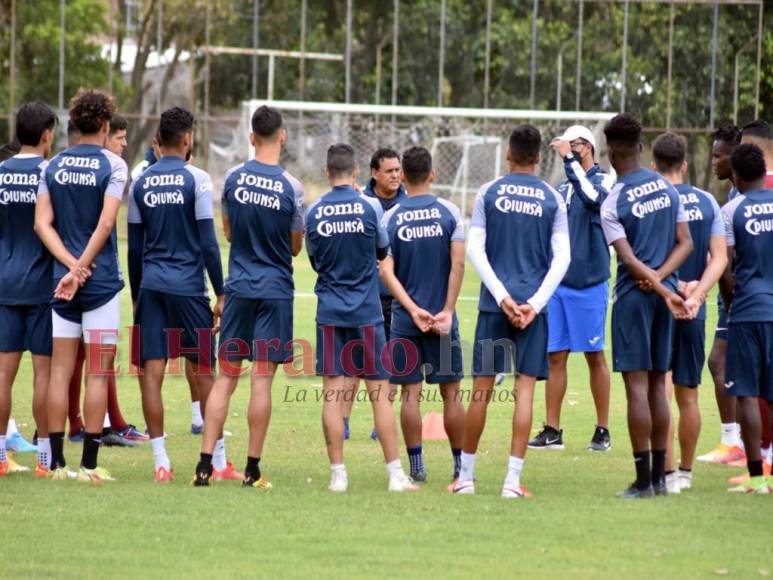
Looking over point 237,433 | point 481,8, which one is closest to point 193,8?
point 481,8

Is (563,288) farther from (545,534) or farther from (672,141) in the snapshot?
(545,534)

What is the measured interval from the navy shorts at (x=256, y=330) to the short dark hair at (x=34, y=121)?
179 cm

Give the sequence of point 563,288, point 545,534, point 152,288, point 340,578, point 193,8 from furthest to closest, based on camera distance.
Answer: point 193,8 → point 563,288 → point 152,288 → point 545,534 → point 340,578

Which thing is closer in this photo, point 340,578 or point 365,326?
point 340,578

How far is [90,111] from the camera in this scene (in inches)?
348

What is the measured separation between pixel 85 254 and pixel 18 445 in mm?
2371

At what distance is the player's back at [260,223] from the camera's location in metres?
8.58

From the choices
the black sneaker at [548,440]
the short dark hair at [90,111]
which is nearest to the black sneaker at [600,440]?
the black sneaker at [548,440]

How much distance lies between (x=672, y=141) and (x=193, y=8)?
33.4m

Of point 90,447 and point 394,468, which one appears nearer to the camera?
point 394,468

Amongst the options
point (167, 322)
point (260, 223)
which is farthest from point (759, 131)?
point (167, 322)

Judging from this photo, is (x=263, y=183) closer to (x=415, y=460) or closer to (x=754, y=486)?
(x=415, y=460)

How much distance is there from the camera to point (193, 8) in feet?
132

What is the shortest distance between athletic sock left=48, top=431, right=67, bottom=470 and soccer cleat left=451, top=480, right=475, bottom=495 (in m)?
2.70
